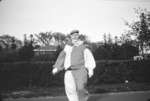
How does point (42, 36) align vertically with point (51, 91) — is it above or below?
above

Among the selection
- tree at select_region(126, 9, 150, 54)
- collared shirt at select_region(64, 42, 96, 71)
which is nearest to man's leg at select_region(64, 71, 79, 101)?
collared shirt at select_region(64, 42, 96, 71)

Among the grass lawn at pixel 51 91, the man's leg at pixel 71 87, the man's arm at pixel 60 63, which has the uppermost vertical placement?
the man's arm at pixel 60 63

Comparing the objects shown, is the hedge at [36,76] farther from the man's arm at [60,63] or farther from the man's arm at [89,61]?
the man's arm at [89,61]

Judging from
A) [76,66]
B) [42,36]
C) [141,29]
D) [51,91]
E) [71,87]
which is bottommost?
[51,91]

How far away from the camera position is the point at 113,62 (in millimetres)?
14523

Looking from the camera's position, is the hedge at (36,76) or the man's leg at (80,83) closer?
the man's leg at (80,83)

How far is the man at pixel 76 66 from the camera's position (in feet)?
13.1

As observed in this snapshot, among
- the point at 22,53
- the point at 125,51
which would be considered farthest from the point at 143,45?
the point at 22,53

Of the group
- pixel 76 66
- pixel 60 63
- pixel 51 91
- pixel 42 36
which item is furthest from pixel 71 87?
pixel 42 36

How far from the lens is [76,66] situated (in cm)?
409

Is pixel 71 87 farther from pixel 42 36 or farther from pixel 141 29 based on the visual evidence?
pixel 42 36

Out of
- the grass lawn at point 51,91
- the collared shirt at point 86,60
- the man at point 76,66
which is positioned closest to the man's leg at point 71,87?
the man at point 76,66

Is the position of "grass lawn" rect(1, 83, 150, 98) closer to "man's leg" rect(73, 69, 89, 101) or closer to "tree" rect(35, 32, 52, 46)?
"man's leg" rect(73, 69, 89, 101)

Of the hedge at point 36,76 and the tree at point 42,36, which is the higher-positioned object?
the tree at point 42,36
